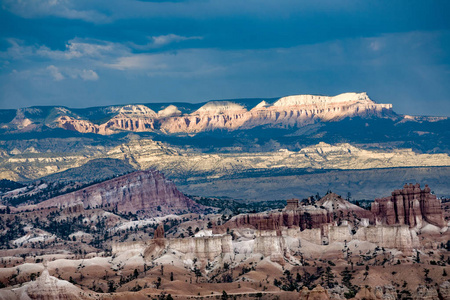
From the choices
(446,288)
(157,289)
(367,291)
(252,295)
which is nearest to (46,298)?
(157,289)

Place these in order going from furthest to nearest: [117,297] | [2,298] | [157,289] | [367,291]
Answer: [157,289] → [117,297] → [2,298] → [367,291]

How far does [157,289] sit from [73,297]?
18916mm

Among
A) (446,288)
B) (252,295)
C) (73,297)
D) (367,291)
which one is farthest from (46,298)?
(446,288)

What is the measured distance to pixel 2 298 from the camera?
165m

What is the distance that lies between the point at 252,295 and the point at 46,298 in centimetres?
3572

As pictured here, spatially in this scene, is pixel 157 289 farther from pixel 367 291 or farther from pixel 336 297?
pixel 367 291

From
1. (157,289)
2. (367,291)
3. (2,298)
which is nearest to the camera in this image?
(367,291)

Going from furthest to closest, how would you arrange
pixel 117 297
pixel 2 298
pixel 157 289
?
pixel 157 289 < pixel 117 297 < pixel 2 298

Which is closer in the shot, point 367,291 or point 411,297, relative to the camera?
point 367,291

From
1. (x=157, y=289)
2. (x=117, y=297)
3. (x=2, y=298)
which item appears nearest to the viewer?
(x=2, y=298)

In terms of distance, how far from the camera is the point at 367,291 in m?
154

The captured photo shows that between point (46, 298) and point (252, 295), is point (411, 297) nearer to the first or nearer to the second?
point (252, 295)

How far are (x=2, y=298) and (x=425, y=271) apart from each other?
74.8 meters

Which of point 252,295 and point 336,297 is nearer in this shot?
point 336,297
